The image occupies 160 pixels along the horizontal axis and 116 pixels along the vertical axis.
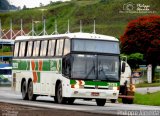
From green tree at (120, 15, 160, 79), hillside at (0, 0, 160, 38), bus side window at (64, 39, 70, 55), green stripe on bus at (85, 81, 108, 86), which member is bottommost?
green stripe on bus at (85, 81, 108, 86)

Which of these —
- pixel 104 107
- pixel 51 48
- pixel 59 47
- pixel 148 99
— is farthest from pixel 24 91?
pixel 104 107

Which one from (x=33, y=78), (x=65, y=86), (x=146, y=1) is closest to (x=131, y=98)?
(x=33, y=78)

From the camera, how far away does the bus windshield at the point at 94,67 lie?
128 feet

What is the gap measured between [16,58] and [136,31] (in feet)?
200

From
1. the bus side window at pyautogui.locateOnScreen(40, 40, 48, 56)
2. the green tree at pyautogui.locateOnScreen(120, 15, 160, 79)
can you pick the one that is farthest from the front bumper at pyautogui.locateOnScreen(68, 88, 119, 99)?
the green tree at pyautogui.locateOnScreen(120, 15, 160, 79)

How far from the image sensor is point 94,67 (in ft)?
128

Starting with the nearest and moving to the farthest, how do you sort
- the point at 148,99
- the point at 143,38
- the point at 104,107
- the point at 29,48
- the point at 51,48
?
the point at 104,107 < the point at 51,48 < the point at 29,48 < the point at 148,99 < the point at 143,38

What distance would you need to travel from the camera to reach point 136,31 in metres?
109

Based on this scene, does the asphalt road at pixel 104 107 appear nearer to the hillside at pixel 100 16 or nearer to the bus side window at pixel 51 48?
the bus side window at pixel 51 48

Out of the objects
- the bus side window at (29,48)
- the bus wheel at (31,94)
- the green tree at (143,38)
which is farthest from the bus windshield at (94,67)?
the green tree at (143,38)

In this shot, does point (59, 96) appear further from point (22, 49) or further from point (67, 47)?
point (22, 49)

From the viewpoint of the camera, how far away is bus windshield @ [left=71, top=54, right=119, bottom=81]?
39.0m

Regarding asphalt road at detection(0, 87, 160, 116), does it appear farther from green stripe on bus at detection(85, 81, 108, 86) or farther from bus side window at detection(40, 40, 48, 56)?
bus side window at detection(40, 40, 48, 56)

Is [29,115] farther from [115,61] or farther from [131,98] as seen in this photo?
[131,98]
